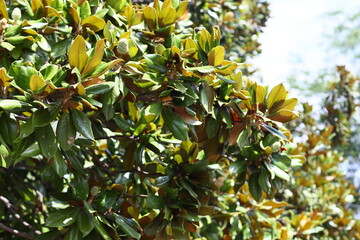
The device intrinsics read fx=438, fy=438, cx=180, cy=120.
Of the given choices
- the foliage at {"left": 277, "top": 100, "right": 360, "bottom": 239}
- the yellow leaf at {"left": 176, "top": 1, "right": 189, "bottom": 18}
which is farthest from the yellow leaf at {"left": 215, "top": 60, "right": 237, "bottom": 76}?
the foliage at {"left": 277, "top": 100, "right": 360, "bottom": 239}

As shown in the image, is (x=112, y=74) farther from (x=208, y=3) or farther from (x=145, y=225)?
(x=208, y=3)

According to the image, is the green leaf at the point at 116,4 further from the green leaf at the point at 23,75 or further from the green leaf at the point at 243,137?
the green leaf at the point at 243,137

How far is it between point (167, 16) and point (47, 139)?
2.63ft

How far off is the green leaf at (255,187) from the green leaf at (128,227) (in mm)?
579

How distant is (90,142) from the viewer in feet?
6.26

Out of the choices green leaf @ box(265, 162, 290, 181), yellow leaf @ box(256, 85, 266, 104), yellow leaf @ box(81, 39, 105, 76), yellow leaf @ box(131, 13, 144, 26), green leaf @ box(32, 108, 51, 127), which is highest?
yellow leaf @ box(81, 39, 105, 76)

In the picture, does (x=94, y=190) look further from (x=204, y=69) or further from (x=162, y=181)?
(x=204, y=69)

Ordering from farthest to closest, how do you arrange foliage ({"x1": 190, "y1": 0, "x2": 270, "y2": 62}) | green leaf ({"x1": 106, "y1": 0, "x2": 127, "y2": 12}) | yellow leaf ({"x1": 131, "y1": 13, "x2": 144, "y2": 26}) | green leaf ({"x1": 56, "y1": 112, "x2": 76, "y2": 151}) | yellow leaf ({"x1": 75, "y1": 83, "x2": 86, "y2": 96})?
foliage ({"x1": 190, "y1": 0, "x2": 270, "y2": 62}) < green leaf ({"x1": 106, "y1": 0, "x2": 127, "y2": 12}) < yellow leaf ({"x1": 131, "y1": 13, "x2": 144, "y2": 26}) < green leaf ({"x1": 56, "y1": 112, "x2": 76, "y2": 151}) < yellow leaf ({"x1": 75, "y1": 83, "x2": 86, "y2": 96})

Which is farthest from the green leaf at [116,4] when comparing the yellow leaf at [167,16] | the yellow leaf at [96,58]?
the yellow leaf at [96,58]

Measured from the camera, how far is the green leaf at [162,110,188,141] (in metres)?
1.75

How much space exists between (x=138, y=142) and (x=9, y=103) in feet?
2.53

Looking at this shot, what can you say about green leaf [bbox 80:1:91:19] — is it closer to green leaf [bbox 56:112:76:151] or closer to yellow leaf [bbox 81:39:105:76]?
yellow leaf [bbox 81:39:105:76]

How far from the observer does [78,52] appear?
4.94 feet

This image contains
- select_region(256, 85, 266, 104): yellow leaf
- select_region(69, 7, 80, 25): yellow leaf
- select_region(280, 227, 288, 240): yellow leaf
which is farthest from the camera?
select_region(280, 227, 288, 240): yellow leaf
